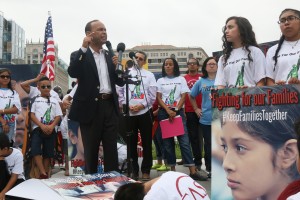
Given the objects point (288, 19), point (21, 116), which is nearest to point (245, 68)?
point (288, 19)

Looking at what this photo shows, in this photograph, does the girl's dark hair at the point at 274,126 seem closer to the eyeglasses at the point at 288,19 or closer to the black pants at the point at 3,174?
the eyeglasses at the point at 288,19

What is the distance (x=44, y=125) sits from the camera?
667 cm

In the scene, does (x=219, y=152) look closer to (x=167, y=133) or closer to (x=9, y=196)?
(x=9, y=196)

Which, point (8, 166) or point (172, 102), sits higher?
point (172, 102)

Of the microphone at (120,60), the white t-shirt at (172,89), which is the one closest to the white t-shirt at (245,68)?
the microphone at (120,60)

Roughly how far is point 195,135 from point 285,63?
2.84m

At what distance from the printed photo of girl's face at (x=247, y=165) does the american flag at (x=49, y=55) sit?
6.30 meters

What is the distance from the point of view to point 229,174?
3.61m

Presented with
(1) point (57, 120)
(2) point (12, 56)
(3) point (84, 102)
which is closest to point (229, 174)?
(3) point (84, 102)

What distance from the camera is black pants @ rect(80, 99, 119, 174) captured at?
4.83 metres

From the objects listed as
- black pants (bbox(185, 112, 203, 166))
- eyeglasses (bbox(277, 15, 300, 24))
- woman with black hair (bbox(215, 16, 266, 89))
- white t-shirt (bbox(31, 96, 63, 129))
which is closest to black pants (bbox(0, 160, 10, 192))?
white t-shirt (bbox(31, 96, 63, 129))

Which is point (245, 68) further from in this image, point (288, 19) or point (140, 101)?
point (140, 101)

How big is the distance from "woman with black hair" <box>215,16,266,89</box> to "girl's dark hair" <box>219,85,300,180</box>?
25.7 inches

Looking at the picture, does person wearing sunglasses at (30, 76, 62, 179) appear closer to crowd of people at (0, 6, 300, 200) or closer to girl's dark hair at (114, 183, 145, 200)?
crowd of people at (0, 6, 300, 200)
